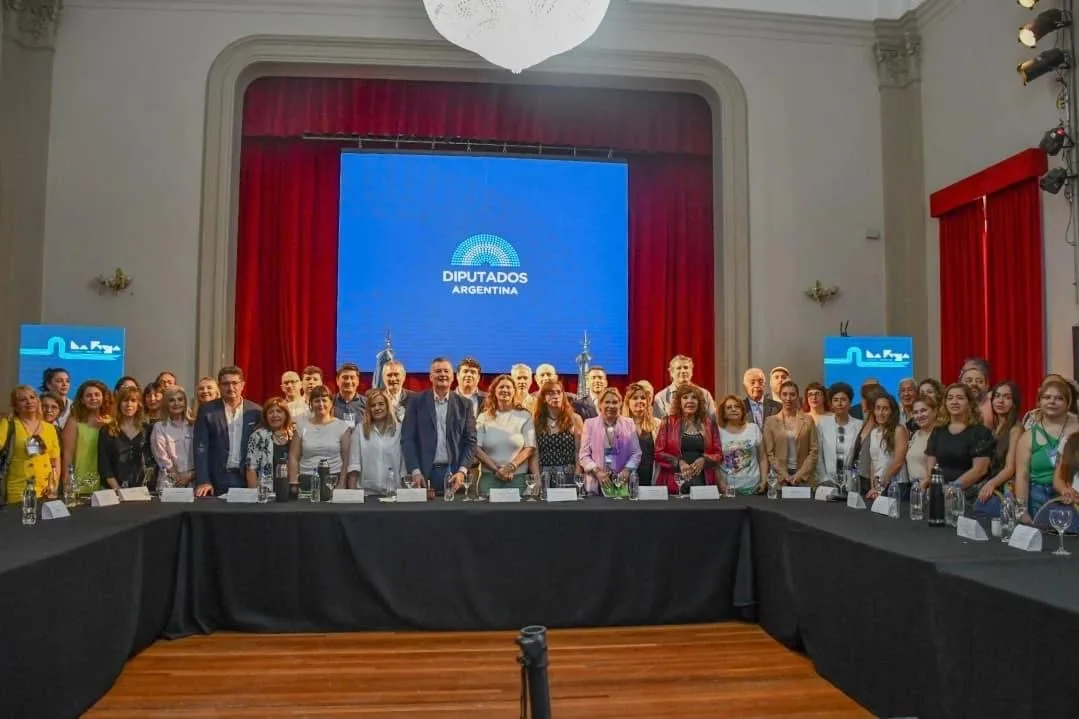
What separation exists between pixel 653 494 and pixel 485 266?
404cm

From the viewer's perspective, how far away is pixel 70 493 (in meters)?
3.90

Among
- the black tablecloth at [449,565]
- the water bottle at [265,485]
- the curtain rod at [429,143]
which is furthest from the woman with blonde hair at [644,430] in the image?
the curtain rod at [429,143]

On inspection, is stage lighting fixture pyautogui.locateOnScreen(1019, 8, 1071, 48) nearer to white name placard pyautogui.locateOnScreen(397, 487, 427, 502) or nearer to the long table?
the long table

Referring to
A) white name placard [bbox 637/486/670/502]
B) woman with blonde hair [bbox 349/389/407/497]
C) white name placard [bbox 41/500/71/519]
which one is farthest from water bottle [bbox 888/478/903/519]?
white name placard [bbox 41/500/71/519]

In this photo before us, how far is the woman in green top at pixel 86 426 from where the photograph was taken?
4109mm

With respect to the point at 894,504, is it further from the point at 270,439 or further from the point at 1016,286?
the point at 1016,286

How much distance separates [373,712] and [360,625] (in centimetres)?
94

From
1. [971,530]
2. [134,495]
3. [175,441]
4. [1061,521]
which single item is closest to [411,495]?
[134,495]

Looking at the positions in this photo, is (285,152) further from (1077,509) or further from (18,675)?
(1077,509)

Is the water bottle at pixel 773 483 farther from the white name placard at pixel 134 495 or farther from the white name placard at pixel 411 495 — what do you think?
the white name placard at pixel 134 495

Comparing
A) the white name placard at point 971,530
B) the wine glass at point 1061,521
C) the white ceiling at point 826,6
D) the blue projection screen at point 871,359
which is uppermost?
the white ceiling at point 826,6

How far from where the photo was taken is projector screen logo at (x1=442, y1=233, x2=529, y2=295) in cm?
762

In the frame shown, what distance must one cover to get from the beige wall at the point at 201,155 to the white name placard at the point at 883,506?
3.72m

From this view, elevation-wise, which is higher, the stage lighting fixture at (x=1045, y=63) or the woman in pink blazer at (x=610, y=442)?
the stage lighting fixture at (x=1045, y=63)
